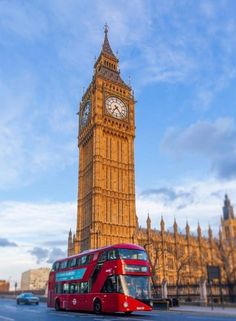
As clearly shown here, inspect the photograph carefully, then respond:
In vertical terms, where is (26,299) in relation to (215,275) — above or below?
below

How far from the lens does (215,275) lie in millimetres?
24094

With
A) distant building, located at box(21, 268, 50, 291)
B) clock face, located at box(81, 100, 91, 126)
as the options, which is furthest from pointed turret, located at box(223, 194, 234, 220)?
distant building, located at box(21, 268, 50, 291)

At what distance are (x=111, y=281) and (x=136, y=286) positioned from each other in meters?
1.44

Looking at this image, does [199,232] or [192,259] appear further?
[199,232]

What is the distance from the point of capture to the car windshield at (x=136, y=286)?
1830 cm

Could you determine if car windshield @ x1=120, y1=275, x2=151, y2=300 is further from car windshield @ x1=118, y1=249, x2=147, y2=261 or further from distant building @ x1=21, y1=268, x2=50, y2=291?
distant building @ x1=21, y1=268, x2=50, y2=291

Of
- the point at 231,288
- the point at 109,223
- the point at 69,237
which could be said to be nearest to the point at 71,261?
the point at 231,288

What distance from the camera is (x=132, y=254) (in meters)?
19.8

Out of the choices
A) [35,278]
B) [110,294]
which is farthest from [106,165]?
[35,278]

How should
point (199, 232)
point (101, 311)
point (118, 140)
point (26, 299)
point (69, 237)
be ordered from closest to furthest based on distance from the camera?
1. point (101, 311)
2. point (26, 299)
3. point (118, 140)
4. point (69, 237)
5. point (199, 232)

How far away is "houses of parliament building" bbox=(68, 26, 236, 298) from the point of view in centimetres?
6112

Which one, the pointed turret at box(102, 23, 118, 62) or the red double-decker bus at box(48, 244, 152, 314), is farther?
the pointed turret at box(102, 23, 118, 62)

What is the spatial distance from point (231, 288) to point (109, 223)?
34.2 meters

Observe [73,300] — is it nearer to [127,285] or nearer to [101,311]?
[101,311]
